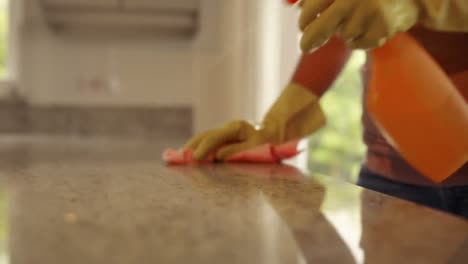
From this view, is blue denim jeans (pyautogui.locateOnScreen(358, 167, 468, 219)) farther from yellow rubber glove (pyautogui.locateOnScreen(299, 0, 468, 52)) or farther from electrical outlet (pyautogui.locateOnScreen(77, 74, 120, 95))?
electrical outlet (pyautogui.locateOnScreen(77, 74, 120, 95))

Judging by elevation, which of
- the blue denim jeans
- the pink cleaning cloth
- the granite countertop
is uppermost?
the granite countertop

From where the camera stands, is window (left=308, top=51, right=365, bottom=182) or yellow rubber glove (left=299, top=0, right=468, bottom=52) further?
window (left=308, top=51, right=365, bottom=182)

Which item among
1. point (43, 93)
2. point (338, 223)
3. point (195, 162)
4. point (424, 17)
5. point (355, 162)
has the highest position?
point (424, 17)

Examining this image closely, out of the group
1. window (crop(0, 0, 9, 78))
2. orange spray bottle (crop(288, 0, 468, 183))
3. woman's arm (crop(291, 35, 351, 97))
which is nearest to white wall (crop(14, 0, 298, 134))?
window (crop(0, 0, 9, 78))

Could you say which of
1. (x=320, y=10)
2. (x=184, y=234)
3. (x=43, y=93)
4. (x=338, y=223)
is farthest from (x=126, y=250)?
(x=43, y=93)

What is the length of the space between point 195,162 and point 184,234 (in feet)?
1.53

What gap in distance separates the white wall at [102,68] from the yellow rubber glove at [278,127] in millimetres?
1139

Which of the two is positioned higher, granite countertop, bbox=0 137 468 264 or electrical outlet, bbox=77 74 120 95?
granite countertop, bbox=0 137 468 264

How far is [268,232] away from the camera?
1.24ft

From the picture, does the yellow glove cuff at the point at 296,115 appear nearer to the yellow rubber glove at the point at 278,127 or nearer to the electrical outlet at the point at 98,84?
the yellow rubber glove at the point at 278,127

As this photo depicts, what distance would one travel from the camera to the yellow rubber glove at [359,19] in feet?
1.62

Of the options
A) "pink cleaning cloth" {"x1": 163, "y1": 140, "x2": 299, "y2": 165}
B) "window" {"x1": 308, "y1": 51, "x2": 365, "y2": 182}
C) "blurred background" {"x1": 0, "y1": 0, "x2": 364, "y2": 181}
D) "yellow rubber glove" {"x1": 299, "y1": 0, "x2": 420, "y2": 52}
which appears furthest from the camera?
"blurred background" {"x1": 0, "y1": 0, "x2": 364, "y2": 181}

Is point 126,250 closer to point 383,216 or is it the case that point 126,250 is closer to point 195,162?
point 383,216

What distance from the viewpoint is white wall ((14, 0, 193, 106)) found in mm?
1928
